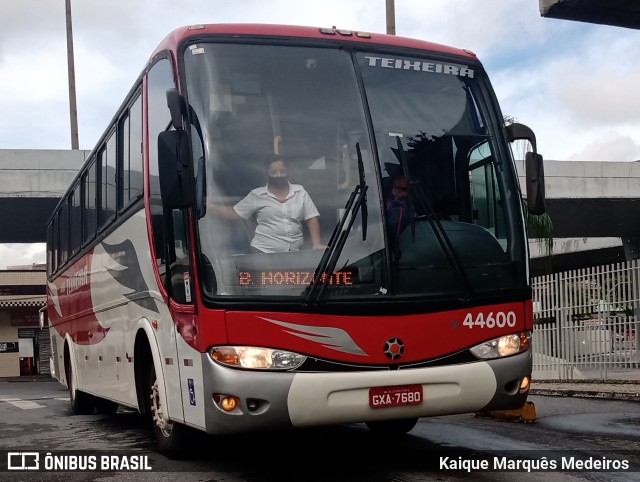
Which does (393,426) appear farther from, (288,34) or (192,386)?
(288,34)

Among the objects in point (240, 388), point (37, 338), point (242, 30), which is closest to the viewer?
point (240, 388)

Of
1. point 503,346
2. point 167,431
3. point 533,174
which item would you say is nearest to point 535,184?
point 533,174

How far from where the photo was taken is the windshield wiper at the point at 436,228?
6531 mm

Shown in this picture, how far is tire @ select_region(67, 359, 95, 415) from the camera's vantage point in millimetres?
13586

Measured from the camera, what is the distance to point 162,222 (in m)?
7.17

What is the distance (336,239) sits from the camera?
6.30m

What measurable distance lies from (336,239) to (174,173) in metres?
1.22

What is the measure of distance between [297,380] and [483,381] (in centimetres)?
140

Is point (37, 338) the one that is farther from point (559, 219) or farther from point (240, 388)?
point (240, 388)

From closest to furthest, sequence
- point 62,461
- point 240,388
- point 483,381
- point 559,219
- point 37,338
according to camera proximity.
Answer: point 240,388
point 483,381
point 62,461
point 559,219
point 37,338

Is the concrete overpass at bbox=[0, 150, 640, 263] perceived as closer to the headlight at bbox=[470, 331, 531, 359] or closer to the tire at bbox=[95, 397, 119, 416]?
the tire at bbox=[95, 397, 119, 416]

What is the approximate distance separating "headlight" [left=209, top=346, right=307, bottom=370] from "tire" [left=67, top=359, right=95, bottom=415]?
8025mm

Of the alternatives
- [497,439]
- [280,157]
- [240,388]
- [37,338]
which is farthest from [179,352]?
[37,338]

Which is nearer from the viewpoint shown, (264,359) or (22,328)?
(264,359)
